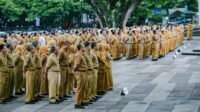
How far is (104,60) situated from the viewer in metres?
17.7

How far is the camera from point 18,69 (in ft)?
58.6

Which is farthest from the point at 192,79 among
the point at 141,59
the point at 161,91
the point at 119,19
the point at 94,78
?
the point at 119,19

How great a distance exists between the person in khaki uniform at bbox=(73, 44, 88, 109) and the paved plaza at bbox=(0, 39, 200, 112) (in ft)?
0.96

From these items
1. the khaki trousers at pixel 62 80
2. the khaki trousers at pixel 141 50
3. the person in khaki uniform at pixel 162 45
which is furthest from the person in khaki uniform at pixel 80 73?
the person in khaki uniform at pixel 162 45

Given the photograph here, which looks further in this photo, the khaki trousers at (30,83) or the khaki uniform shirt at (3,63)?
the khaki uniform shirt at (3,63)

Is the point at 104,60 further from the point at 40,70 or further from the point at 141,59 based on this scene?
the point at 141,59

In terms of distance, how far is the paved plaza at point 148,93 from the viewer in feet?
49.9

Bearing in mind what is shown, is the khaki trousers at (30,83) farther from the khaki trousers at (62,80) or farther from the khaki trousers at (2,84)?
the khaki trousers at (62,80)

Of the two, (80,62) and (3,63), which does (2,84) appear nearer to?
(3,63)

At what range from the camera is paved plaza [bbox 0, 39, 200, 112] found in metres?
15.2

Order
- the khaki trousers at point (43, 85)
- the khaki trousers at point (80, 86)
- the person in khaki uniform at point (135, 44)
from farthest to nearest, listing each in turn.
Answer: the person in khaki uniform at point (135, 44), the khaki trousers at point (43, 85), the khaki trousers at point (80, 86)

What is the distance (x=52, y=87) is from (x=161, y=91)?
4.05 meters

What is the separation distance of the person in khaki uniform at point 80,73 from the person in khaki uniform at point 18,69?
10.1 ft

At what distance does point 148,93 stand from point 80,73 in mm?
3276
